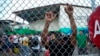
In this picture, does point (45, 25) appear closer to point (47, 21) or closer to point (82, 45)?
point (47, 21)

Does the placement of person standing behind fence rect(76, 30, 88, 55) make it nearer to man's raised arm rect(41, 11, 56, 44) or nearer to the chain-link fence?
the chain-link fence

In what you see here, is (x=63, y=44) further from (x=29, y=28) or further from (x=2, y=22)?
(x=2, y=22)

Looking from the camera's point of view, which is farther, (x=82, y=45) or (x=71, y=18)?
(x=82, y=45)

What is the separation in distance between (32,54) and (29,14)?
3.03 feet

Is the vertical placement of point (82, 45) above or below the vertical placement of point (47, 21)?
below

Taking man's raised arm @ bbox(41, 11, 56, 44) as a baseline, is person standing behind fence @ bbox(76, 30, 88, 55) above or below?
below

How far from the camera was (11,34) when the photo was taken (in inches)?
108

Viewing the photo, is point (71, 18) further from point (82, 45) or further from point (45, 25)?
point (82, 45)

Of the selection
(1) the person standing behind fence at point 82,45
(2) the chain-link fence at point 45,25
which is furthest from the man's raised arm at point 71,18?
(1) the person standing behind fence at point 82,45

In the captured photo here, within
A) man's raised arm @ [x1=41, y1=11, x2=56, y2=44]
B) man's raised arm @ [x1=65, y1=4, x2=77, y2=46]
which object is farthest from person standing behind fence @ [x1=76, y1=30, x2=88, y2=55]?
man's raised arm @ [x1=41, y1=11, x2=56, y2=44]

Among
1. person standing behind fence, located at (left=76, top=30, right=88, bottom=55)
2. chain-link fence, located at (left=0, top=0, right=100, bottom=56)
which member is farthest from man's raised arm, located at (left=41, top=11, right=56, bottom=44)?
person standing behind fence, located at (left=76, top=30, right=88, bottom=55)

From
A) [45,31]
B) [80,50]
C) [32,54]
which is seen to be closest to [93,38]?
[45,31]

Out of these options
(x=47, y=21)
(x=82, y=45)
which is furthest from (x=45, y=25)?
(x=82, y=45)

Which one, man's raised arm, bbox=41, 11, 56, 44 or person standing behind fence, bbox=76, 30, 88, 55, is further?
person standing behind fence, bbox=76, 30, 88, 55
